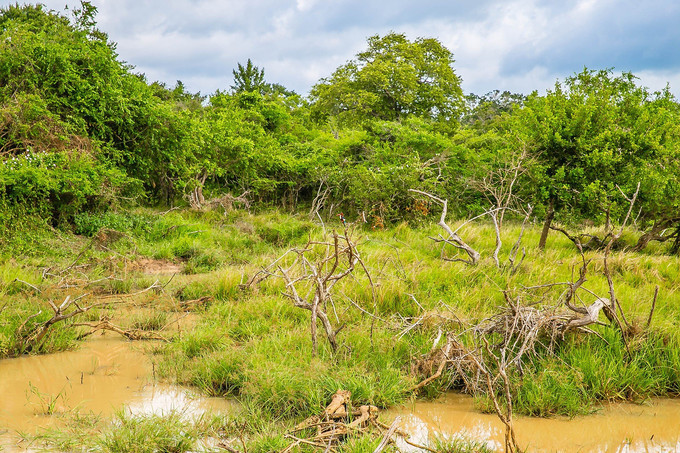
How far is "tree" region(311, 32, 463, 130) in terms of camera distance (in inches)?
878

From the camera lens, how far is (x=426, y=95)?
2328cm

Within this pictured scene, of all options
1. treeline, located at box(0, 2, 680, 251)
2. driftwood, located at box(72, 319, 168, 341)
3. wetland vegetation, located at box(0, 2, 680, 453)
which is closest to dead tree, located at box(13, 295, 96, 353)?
wetland vegetation, located at box(0, 2, 680, 453)

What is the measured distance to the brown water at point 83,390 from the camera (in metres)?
3.79

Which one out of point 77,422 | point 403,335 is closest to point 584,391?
point 403,335

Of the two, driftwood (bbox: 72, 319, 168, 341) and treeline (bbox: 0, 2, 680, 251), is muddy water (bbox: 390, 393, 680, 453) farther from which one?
treeline (bbox: 0, 2, 680, 251)

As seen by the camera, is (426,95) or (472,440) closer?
(472,440)

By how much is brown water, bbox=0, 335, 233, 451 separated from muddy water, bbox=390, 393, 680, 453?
5.13 ft

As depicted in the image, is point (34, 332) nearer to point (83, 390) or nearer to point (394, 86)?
point (83, 390)

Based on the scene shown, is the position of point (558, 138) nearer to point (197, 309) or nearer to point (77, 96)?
point (197, 309)

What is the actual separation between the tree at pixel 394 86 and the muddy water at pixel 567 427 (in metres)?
18.7

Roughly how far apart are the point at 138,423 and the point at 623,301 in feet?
17.5

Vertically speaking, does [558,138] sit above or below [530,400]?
above

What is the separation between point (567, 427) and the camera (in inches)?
148

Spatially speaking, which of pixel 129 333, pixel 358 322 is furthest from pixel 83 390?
pixel 358 322
